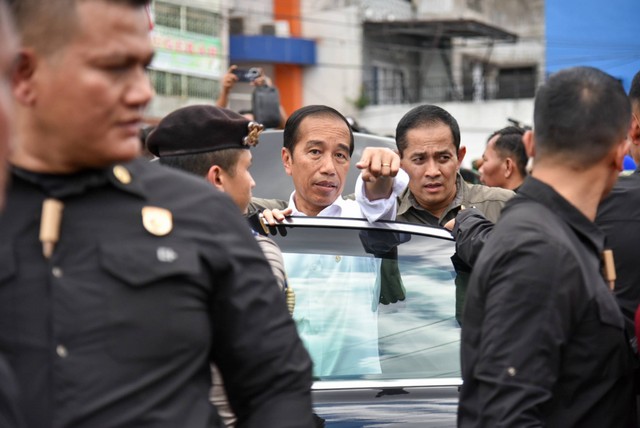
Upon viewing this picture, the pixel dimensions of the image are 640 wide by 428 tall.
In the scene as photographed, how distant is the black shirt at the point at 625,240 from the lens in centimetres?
343

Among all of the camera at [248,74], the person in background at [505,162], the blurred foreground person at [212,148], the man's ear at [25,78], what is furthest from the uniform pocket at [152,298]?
the camera at [248,74]

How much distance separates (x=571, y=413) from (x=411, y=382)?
113cm

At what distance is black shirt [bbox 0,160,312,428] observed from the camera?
2.16 meters

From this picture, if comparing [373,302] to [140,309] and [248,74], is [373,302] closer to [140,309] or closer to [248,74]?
[140,309]

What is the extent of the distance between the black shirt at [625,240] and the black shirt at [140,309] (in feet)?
4.53

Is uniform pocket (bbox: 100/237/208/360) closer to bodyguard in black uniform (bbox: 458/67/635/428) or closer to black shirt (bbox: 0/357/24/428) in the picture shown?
black shirt (bbox: 0/357/24/428)

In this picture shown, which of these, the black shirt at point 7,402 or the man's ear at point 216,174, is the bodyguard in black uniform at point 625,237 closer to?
the man's ear at point 216,174

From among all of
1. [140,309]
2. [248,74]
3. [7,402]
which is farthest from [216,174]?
[248,74]

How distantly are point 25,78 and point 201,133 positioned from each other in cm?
127

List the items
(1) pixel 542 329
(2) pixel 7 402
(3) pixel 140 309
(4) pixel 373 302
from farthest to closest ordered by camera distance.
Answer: (4) pixel 373 302 < (1) pixel 542 329 < (3) pixel 140 309 < (2) pixel 7 402

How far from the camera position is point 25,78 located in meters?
2.21

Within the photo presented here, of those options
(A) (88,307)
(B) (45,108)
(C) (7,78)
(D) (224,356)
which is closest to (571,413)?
(D) (224,356)

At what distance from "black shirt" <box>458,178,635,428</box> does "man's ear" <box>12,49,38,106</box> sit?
45.8 inches

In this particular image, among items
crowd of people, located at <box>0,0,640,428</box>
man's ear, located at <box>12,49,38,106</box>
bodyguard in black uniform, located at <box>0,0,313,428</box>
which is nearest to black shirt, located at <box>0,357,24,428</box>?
crowd of people, located at <box>0,0,640,428</box>
